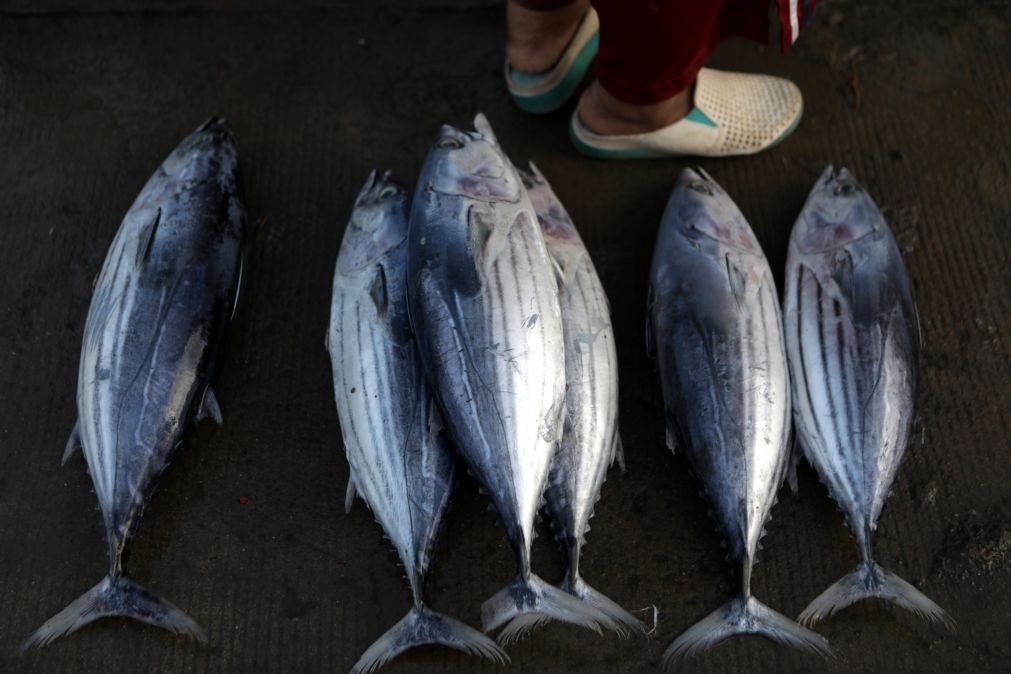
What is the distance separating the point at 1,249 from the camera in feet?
8.80

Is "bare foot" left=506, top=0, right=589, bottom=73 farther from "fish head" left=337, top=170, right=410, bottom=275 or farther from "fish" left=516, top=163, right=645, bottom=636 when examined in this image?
"fish" left=516, top=163, right=645, bottom=636

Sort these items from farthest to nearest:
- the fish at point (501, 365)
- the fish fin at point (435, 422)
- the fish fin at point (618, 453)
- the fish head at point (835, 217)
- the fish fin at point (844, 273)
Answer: the fish head at point (835, 217)
the fish fin at point (844, 273)
the fish fin at point (618, 453)
the fish fin at point (435, 422)
the fish at point (501, 365)

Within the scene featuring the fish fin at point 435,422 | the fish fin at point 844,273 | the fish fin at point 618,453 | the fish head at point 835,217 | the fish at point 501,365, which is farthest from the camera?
the fish head at point 835,217

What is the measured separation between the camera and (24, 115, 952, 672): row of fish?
2.10 meters

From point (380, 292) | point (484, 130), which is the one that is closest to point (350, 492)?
point (380, 292)

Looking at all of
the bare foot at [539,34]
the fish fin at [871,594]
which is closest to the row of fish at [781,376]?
the fish fin at [871,594]

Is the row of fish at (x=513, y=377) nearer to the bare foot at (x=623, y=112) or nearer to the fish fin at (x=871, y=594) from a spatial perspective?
the fish fin at (x=871, y=594)

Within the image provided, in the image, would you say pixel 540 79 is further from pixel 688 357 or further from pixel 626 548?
pixel 626 548

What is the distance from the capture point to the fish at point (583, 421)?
2.18 meters

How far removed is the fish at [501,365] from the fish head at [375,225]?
0.25m

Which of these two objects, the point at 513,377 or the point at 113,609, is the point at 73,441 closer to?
the point at 113,609

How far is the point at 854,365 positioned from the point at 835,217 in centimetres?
56

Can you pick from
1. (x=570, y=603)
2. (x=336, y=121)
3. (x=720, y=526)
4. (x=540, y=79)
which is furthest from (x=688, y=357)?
(x=336, y=121)

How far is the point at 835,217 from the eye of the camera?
2.58m
